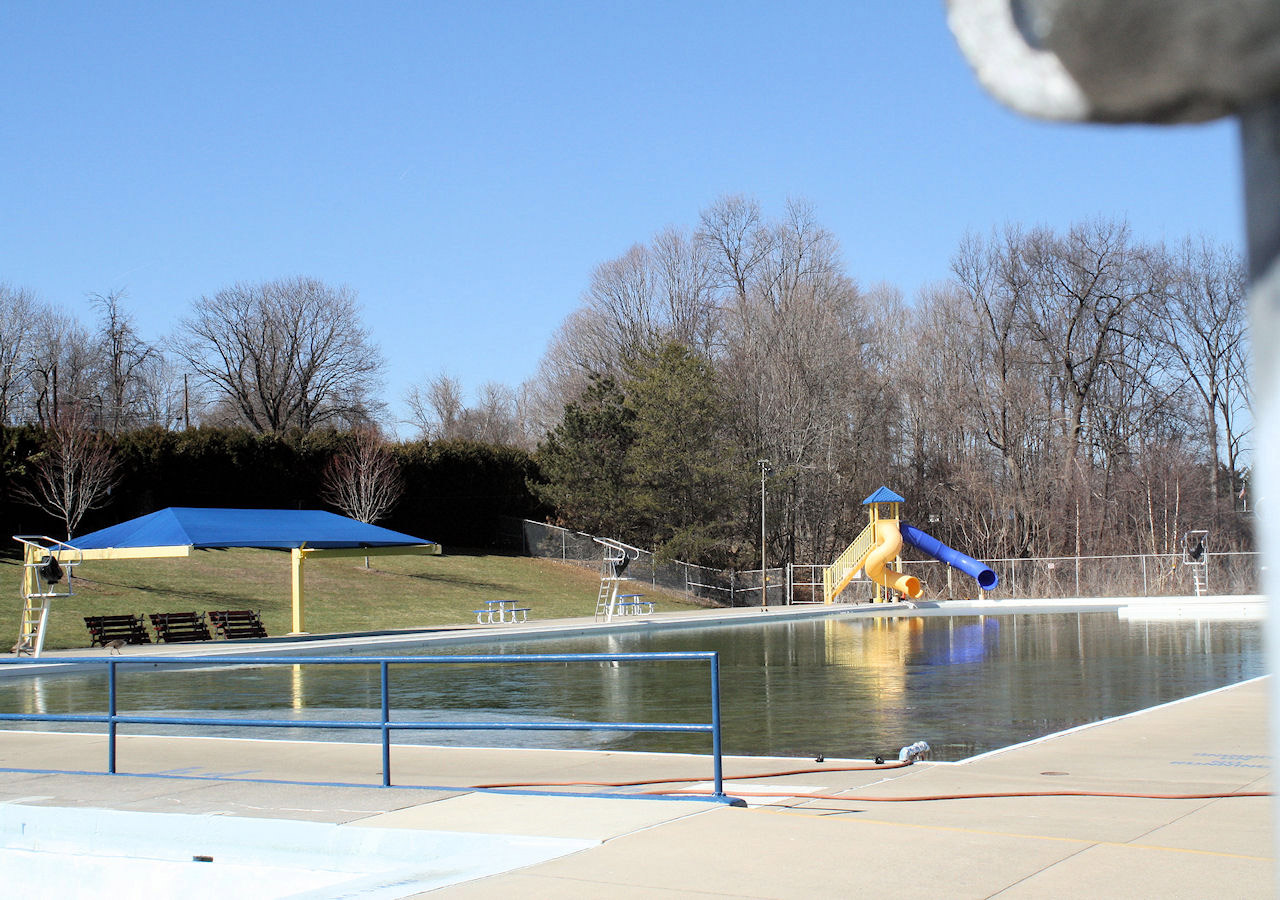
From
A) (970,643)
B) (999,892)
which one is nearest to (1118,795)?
(999,892)

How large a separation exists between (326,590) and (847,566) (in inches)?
→ 799

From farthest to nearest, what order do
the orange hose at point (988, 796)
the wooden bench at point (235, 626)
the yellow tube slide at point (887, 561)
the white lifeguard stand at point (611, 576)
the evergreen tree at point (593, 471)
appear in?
the evergreen tree at point (593, 471), the yellow tube slide at point (887, 561), the white lifeguard stand at point (611, 576), the wooden bench at point (235, 626), the orange hose at point (988, 796)

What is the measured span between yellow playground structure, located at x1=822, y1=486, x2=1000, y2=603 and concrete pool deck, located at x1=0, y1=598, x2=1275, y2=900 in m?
34.1

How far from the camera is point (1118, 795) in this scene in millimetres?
8453

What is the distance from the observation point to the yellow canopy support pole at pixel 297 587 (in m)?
31.6

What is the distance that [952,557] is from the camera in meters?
48.0

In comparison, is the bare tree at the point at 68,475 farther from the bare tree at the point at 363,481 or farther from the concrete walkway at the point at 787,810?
the concrete walkway at the point at 787,810

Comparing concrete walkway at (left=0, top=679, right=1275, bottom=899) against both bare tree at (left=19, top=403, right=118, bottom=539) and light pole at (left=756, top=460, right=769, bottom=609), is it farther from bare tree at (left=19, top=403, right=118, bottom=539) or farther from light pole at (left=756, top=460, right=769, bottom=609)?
light pole at (left=756, top=460, right=769, bottom=609)

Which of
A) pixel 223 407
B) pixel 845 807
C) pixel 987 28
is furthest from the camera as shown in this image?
pixel 223 407

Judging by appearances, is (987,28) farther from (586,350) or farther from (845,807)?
(586,350)

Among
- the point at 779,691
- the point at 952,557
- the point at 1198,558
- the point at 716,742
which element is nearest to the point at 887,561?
the point at 952,557

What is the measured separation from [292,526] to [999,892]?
2772 cm

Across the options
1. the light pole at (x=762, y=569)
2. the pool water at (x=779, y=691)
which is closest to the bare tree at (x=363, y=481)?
the light pole at (x=762, y=569)

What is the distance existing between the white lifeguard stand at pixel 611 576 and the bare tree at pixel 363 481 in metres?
10.1
